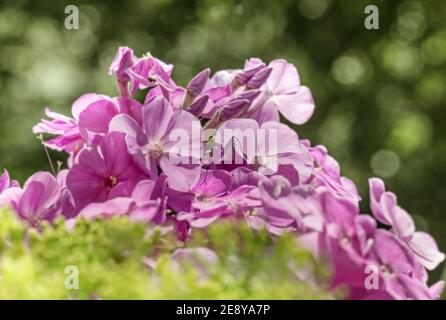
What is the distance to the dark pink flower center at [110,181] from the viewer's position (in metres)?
0.56

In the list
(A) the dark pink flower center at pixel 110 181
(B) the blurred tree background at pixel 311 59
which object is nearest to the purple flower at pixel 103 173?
(A) the dark pink flower center at pixel 110 181

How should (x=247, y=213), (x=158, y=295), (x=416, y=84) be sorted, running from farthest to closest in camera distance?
(x=416, y=84) → (x=247, y=213) → (x=158, y=295)

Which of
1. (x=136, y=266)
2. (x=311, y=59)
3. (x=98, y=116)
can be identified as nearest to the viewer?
(x=136, y=266)

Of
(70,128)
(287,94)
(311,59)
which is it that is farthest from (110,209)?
(311,59)

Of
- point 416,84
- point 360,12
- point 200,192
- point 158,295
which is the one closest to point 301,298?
point 158,295

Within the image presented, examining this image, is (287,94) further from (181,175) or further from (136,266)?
(136,266)

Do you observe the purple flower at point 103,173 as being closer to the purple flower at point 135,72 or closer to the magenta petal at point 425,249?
the purple flower at point 135,72

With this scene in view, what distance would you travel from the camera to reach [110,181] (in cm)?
56

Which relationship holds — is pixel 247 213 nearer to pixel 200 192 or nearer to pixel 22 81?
pixel 200 192

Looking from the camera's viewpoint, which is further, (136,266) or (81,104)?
(81,104)

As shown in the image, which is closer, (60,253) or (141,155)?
(60,253)

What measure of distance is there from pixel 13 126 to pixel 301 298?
339 centimetres

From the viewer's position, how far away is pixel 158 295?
14.4 inches

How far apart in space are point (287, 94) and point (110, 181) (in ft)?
0.74
